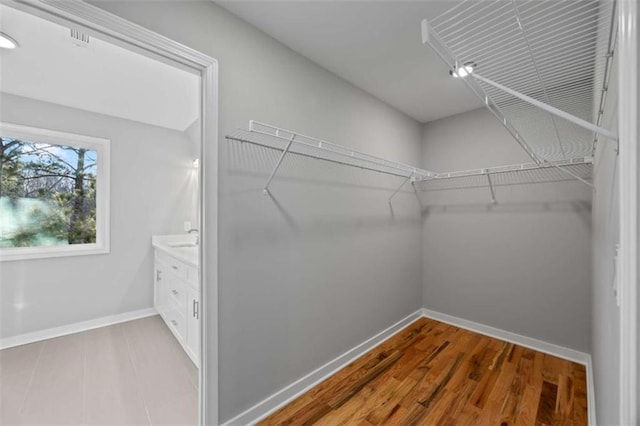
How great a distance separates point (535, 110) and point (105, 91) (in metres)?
3.81

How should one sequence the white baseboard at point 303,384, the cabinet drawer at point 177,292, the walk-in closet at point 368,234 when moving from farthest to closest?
the cabinet drawer at point 177,292
the white baseboard at point 303,384
the walk-in closet at point 368,234

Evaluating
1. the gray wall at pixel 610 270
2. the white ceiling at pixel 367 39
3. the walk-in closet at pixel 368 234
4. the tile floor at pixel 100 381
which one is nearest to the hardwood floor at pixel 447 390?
the walk-in closet at pixel 368 234

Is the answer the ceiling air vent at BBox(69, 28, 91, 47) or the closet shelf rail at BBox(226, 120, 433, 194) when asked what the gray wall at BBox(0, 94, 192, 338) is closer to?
the ceiling air vent at BBox(69, 28, 91, 47)

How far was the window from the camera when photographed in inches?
97.8

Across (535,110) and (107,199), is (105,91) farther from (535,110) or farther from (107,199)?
(535,110)

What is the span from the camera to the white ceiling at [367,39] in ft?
4.59

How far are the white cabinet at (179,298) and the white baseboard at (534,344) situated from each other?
253 cm

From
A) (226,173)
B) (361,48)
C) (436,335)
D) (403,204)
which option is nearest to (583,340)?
(436,335)

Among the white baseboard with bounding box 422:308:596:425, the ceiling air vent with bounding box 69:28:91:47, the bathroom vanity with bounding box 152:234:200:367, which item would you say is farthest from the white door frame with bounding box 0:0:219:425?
the white baseboard with bounding box 422:308:596:425

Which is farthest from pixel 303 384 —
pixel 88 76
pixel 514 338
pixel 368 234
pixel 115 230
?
pixel 88 76

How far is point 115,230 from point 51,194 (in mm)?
671

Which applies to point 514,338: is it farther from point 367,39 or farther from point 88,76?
point 88,76

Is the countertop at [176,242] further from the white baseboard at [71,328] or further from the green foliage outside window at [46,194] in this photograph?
the white baseboard at [71,328]

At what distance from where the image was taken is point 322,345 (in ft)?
6.36
